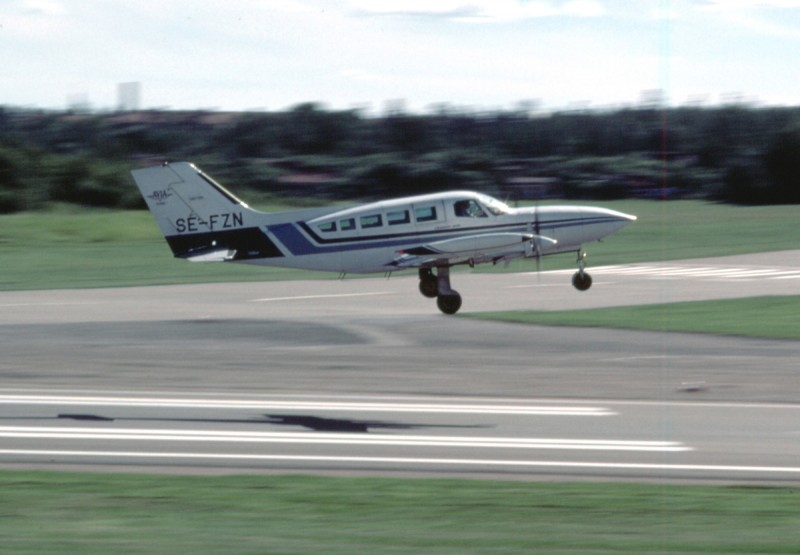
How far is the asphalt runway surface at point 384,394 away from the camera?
39.6ft

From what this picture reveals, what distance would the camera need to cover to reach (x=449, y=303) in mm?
26938

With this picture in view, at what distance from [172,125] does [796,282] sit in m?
80.7

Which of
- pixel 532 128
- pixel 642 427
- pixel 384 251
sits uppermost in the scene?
pixel 532 128

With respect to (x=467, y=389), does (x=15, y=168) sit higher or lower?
higher

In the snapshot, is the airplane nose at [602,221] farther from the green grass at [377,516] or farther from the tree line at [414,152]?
the tree line at [414,152]

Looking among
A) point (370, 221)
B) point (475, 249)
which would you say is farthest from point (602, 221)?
point (370, 221)

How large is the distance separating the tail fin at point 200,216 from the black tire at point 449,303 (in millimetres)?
3902

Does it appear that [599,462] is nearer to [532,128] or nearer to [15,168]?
[15,168]

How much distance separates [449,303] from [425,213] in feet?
6.75

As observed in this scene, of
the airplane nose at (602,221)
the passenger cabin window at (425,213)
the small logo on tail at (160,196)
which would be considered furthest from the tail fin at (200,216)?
the airplane nose at (602,221)

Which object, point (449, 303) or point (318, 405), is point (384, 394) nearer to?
point (318, 405)

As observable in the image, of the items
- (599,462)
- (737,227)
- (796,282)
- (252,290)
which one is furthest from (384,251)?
(737,227)

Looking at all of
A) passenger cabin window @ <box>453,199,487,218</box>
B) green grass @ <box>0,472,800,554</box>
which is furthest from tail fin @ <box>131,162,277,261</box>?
green grass @ <box>0,472,800,554</box>

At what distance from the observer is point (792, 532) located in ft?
28.2
